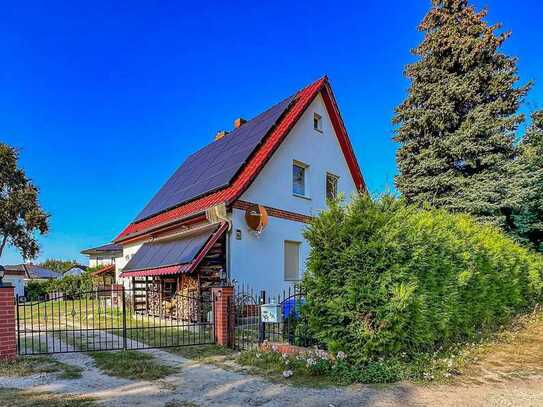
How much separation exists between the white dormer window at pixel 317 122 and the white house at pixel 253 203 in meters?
0.04

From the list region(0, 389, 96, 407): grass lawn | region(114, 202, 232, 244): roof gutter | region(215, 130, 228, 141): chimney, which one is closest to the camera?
region(0, 389, 96, 407): grass lawn

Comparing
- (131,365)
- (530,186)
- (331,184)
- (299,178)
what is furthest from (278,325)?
(530,186)

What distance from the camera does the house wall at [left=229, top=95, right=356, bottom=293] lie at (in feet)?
42.3

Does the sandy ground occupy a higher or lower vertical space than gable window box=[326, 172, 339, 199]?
lower

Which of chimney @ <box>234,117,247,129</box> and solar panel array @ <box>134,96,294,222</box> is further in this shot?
chimney @ <box>234,117,247,129</box>

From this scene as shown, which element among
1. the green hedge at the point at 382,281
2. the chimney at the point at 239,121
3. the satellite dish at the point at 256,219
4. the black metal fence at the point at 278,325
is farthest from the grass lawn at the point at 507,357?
the chimney at the point at 239,121

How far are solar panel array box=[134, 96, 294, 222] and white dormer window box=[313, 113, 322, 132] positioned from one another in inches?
50.1

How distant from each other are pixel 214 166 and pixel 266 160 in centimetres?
329

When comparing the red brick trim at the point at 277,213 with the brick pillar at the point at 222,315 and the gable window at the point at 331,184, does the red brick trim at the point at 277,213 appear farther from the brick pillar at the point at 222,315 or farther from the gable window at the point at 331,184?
the brick pillar at the point at 222,315

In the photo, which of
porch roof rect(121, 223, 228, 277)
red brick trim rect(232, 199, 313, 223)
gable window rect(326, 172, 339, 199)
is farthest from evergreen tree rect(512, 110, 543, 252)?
porch roof rect(121, 223, 228, 277)

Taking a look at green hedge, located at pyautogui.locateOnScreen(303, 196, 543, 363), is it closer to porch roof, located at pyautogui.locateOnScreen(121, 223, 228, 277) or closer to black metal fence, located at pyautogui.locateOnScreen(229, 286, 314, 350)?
black metal fence, located at pyautogui.locateOnScreen(229, 286, 314, 350)

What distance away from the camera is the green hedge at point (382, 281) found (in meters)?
6.03

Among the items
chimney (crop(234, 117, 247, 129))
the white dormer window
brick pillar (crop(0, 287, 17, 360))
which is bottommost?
brick pillar (crop(0, 287, 17, 360))

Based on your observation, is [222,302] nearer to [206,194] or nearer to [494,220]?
[206,194]
